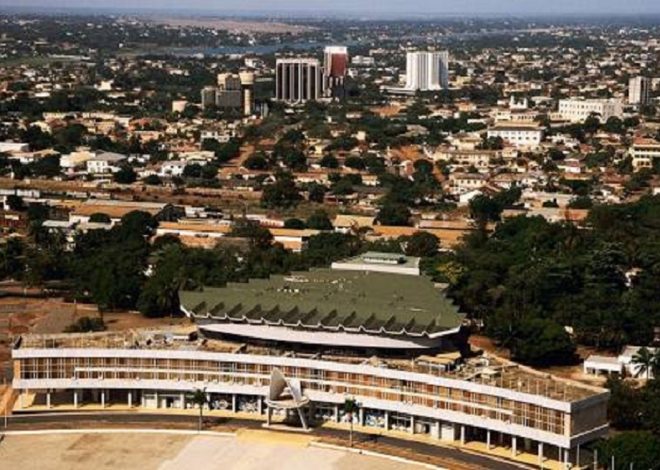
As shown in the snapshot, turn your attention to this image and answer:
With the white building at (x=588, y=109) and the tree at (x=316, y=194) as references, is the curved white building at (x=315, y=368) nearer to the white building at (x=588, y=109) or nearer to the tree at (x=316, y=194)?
the tree at (x=316, y=194)

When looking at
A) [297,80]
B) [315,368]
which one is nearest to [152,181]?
[315,368]

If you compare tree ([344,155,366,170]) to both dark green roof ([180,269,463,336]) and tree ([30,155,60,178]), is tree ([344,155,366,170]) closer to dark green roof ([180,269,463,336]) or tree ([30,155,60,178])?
tree ([30,155,60,178])

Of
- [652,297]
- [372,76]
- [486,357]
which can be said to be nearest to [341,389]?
[486,357]

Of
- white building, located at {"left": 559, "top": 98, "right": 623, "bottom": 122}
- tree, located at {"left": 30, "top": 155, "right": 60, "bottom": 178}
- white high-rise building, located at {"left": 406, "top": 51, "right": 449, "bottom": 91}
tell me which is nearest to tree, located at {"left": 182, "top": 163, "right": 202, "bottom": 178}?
tree, located at {"left": 30, "top": 155, "right": 60, "bottom": 178}

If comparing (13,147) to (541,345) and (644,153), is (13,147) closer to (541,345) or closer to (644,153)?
(644,153)

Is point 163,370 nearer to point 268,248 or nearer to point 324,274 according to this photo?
point 324,274

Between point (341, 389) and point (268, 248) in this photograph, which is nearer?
→ point (341, 389)
